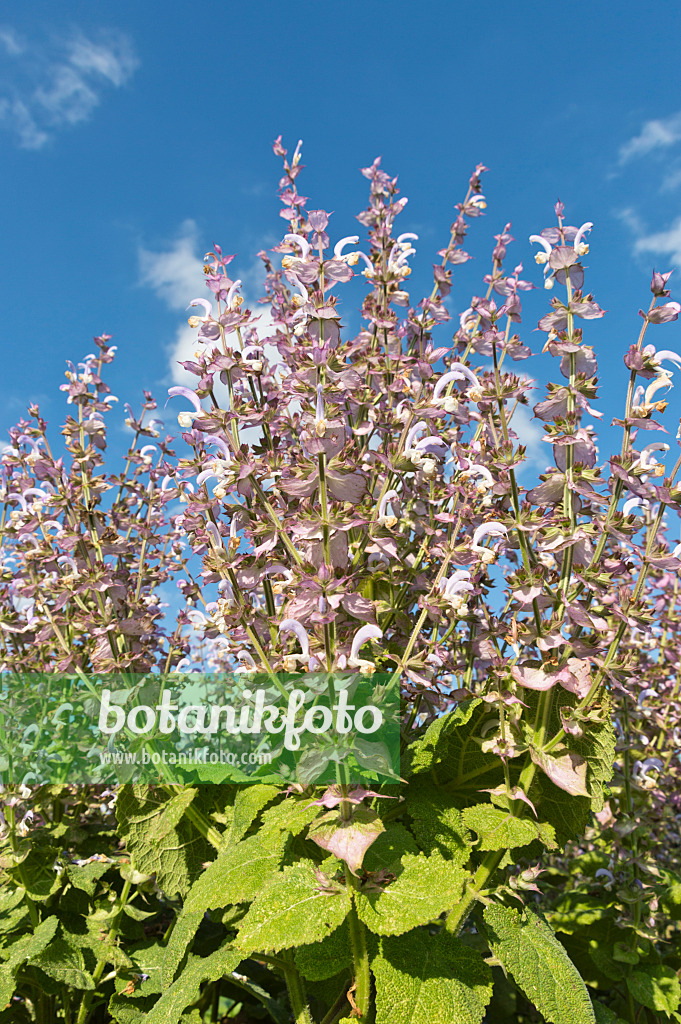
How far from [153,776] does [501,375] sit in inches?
82.6

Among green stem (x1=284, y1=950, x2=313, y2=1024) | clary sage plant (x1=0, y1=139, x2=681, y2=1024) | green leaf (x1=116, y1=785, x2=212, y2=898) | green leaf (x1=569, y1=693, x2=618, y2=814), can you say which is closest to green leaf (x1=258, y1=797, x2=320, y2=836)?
clary sage plant (x1=0, y1=139, x2=681, y2=1024)

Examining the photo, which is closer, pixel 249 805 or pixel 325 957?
pixel 325 957

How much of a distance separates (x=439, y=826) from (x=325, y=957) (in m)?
0.52

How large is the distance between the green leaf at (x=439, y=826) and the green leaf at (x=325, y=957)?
37cm

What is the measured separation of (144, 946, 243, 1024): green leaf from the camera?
212cm

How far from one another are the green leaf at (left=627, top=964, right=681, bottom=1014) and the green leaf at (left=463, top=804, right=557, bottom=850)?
4.80 feet

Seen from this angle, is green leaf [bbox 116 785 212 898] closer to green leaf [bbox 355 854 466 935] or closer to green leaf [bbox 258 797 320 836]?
green leaf [bbox 258 797 320 836]

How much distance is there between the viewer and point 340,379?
6.06ft

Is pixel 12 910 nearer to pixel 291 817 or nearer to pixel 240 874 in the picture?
pixel 240 874

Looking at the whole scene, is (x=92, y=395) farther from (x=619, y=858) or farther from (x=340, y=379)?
(x=619, y=858)

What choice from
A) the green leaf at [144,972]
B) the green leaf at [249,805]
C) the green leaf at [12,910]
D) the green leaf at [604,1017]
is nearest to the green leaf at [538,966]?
the green leaf at [249,805]

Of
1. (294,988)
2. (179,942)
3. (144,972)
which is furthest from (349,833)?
(144,972)

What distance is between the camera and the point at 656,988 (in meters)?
2.96

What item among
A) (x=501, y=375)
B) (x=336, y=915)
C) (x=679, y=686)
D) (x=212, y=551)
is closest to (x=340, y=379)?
(x=501, y=375)
